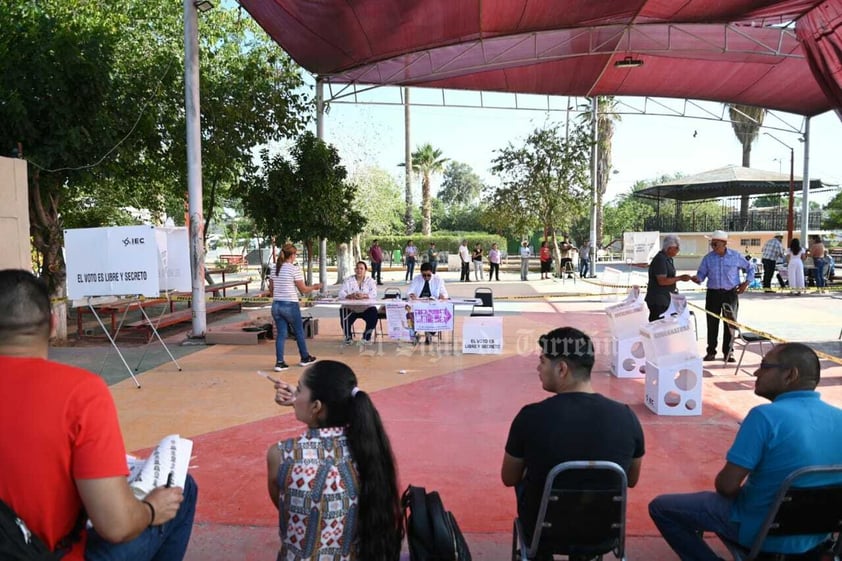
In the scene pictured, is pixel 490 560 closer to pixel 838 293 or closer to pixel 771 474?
pixel 771 474

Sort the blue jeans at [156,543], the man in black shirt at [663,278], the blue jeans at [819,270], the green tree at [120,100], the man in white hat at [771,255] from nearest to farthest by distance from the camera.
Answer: the blue jeans at [156,543] → the man in black shirt at [663,278] → the green tree at [120,100] → the blue jeans at [819,270] → the man in white hat at [771,255]

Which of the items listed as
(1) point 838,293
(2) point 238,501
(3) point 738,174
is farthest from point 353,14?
(3) point 738,174

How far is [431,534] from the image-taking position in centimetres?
218

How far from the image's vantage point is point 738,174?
30.4 meters

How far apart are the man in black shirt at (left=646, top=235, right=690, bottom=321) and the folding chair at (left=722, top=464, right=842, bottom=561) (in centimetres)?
571

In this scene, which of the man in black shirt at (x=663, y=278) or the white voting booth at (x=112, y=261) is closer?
the white voting booth at (x=112, y=261)

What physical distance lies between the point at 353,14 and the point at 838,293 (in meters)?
15.1

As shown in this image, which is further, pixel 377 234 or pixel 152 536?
pixel 377 234

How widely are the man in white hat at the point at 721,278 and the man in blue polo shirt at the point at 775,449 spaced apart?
588 centimetres

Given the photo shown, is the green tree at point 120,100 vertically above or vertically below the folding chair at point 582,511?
above

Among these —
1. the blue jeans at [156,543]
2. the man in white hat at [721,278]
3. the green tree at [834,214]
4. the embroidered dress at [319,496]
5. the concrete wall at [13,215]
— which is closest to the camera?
the blue jeans at [156,543]

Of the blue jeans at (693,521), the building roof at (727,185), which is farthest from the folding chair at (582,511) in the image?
the building roof at (727,185)

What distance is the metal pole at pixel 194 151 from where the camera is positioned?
→ 9.74 metres

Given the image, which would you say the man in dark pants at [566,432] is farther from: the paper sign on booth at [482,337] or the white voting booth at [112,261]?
the paper sign on booth at [482,337]
